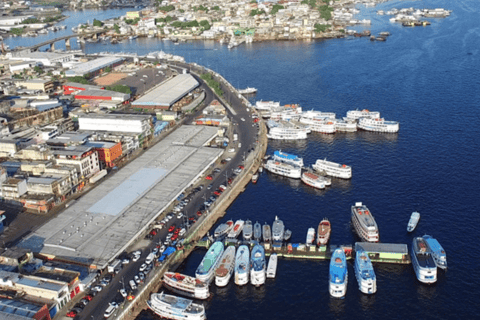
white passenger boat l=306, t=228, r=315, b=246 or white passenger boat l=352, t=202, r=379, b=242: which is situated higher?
white passenger boat l=352, t=202, r=379, b=242

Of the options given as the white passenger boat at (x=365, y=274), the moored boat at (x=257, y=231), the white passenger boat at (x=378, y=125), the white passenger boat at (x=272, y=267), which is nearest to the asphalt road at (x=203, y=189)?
the moored boat at (x=257, y=231)

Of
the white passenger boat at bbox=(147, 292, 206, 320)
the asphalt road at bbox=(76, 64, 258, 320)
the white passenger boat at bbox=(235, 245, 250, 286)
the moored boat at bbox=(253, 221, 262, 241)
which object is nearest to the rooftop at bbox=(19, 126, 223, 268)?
the asphalt road at bbox=(76, 64, 258, 320)

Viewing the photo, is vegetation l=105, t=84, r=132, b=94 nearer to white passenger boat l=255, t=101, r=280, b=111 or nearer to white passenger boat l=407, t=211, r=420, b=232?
white passenger boat l=255, t=101, r=280, b=111

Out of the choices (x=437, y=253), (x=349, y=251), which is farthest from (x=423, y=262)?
(x=349, y=251)

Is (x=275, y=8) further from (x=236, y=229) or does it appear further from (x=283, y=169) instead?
(x=236, y=229)

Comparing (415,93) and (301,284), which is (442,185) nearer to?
(301,284)

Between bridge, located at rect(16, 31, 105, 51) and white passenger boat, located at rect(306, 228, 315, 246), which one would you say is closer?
white passenger boat, located at rect(306, 228, 315, 246)
